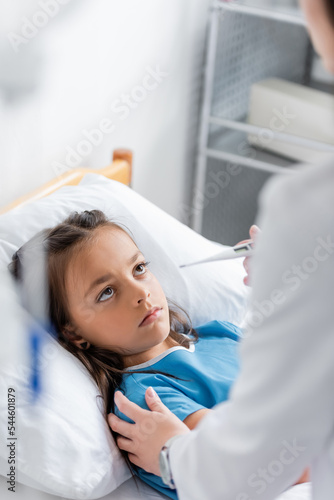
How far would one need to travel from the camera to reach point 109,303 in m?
0.96

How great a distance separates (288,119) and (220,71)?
0.81ft

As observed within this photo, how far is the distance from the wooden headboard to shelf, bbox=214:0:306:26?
55 cm

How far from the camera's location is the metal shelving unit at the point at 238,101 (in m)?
1.83

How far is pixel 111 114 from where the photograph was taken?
1543 millimetres

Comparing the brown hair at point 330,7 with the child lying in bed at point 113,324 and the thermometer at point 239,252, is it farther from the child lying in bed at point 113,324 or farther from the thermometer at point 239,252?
the child lying in bed at point 113,324

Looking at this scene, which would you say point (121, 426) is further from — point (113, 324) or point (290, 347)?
point (290, 347)

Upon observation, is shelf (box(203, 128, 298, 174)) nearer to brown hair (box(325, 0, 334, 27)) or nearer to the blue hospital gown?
the blue hospital gown

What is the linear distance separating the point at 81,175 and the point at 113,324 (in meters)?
0.49

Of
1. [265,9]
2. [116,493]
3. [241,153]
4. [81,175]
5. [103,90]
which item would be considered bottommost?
[116,493]

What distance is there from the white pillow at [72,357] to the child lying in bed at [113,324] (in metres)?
0.04

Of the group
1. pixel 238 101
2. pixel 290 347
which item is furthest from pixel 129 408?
pixel 238 101

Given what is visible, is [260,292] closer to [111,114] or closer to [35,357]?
[35,357]

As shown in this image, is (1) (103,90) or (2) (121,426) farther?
(1) (103,90)

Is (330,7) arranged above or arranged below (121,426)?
above
